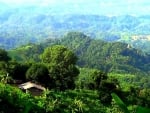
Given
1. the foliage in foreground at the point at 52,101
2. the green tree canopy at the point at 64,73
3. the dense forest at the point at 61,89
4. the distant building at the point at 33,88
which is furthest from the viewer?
the green tree canopy at the point at 64,73

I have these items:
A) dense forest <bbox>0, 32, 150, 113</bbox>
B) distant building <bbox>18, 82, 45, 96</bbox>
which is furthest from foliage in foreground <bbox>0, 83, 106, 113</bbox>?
distant building <bbox>18, 82, 45, 96</bbox>

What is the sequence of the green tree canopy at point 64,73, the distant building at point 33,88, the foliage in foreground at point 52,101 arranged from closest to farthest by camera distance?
the foliage in foreground at point 52,101 < the distant building at point 33,88 < the green tree canopy at point 64,73

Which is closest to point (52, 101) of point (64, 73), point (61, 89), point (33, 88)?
point (33, 88)

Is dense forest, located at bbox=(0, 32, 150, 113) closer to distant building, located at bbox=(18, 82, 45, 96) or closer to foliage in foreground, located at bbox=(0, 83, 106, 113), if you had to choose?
foliage in foreground, located at bbox=(0, 83, 106, 113)

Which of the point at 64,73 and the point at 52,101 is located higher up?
the point at 52,101

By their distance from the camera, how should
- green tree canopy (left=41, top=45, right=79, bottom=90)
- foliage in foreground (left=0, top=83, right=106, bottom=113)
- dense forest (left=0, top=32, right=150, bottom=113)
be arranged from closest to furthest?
foliage in foreground (left=0, top=83, right=106, bottom=113) < dense forest (left=0, top=32, right=150, bottom=113) < green tree canopy (left=41, top=45, right=79, bottom=90)

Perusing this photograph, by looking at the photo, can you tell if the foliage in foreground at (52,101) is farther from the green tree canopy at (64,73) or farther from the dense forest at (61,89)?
the green tree canopy at (64,73)

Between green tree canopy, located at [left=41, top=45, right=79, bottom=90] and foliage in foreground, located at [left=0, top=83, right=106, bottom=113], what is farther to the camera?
green tree canopy, located at [left=41, top=45, right=79, bottom=90]

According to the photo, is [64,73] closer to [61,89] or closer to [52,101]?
[61,89]

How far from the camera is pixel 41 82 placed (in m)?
55.0

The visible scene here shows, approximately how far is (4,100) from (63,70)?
65.8ft

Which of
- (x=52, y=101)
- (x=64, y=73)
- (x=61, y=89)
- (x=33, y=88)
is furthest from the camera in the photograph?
(x=64, y=73)

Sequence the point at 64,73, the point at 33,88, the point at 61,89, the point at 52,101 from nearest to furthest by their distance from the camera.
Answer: the point at 52,101 < the point at 33,88 < the point at 61,89 < the point at 64,73

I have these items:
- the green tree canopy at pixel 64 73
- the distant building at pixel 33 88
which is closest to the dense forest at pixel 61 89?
the green tree canopy at pixel 64 73
